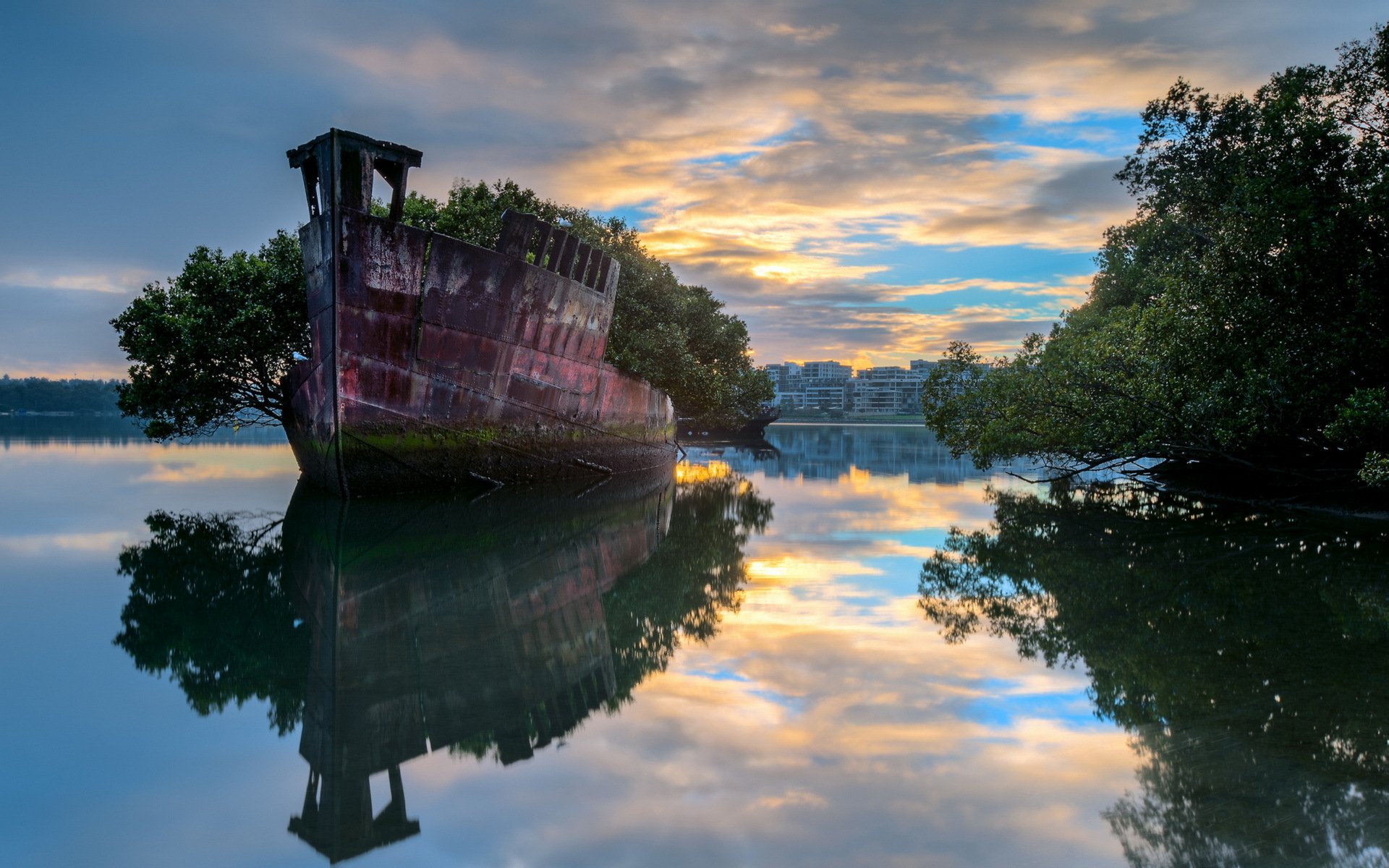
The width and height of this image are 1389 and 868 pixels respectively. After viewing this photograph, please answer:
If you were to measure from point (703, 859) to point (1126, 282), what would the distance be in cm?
3358

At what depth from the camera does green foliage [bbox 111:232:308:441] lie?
70.6 feet

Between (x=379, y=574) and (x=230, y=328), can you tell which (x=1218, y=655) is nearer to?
(x=379, y=574)

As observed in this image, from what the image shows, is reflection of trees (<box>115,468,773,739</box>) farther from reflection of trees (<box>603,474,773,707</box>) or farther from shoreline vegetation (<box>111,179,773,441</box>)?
shoreline vegetation (<box>111,179,773,441</box>)

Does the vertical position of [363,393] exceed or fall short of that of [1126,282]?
it falls short

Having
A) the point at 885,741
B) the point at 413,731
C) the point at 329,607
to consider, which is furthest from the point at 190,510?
the point at 885,741

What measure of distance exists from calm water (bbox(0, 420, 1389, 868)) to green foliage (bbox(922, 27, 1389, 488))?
3258mm

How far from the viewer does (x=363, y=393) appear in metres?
16.1

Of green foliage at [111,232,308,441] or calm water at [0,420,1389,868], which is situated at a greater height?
green foliage at [111,232,308,441]

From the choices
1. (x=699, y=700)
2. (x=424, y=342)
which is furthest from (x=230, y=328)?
(x=699, y=700)

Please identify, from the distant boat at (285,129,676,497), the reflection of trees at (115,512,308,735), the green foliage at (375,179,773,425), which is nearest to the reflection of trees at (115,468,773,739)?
the reflection of trees at (115,512,308,735)

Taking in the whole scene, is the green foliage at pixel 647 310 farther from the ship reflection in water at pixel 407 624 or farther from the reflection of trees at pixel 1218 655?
the reflection of trees at pixel 1218 655

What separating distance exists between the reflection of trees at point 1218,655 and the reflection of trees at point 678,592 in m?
2.13

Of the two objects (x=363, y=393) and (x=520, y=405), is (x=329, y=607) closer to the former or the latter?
(x=363, y=393)

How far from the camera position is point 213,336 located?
70.3 ft
